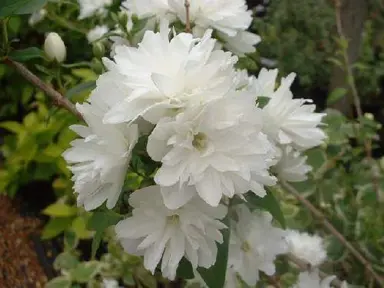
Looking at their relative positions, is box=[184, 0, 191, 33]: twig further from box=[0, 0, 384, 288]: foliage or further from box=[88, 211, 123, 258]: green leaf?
box=[88, 211, 123, 258]: green leaf

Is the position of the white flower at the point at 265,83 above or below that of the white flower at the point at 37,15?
above

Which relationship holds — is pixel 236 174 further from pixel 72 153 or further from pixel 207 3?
pixel 207 3

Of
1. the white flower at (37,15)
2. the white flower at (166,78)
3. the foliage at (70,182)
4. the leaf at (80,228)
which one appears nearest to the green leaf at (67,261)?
the foliage at (70,182)

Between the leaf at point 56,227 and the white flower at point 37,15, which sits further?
the leaf at point 56,227

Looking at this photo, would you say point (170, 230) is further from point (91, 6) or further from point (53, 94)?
point (91, 6)

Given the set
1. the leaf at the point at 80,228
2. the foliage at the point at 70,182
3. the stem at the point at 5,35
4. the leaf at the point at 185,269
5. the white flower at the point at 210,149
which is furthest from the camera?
the leaf at the point at 80,228

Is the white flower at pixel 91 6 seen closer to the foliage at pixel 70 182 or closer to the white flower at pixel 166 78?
the foliage at pixel 70 182

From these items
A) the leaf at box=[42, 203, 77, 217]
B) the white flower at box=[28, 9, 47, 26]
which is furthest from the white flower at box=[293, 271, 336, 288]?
the leaf at box=[42, 203, 77, 217]

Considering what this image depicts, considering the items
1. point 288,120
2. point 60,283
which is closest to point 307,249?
point 288,120
